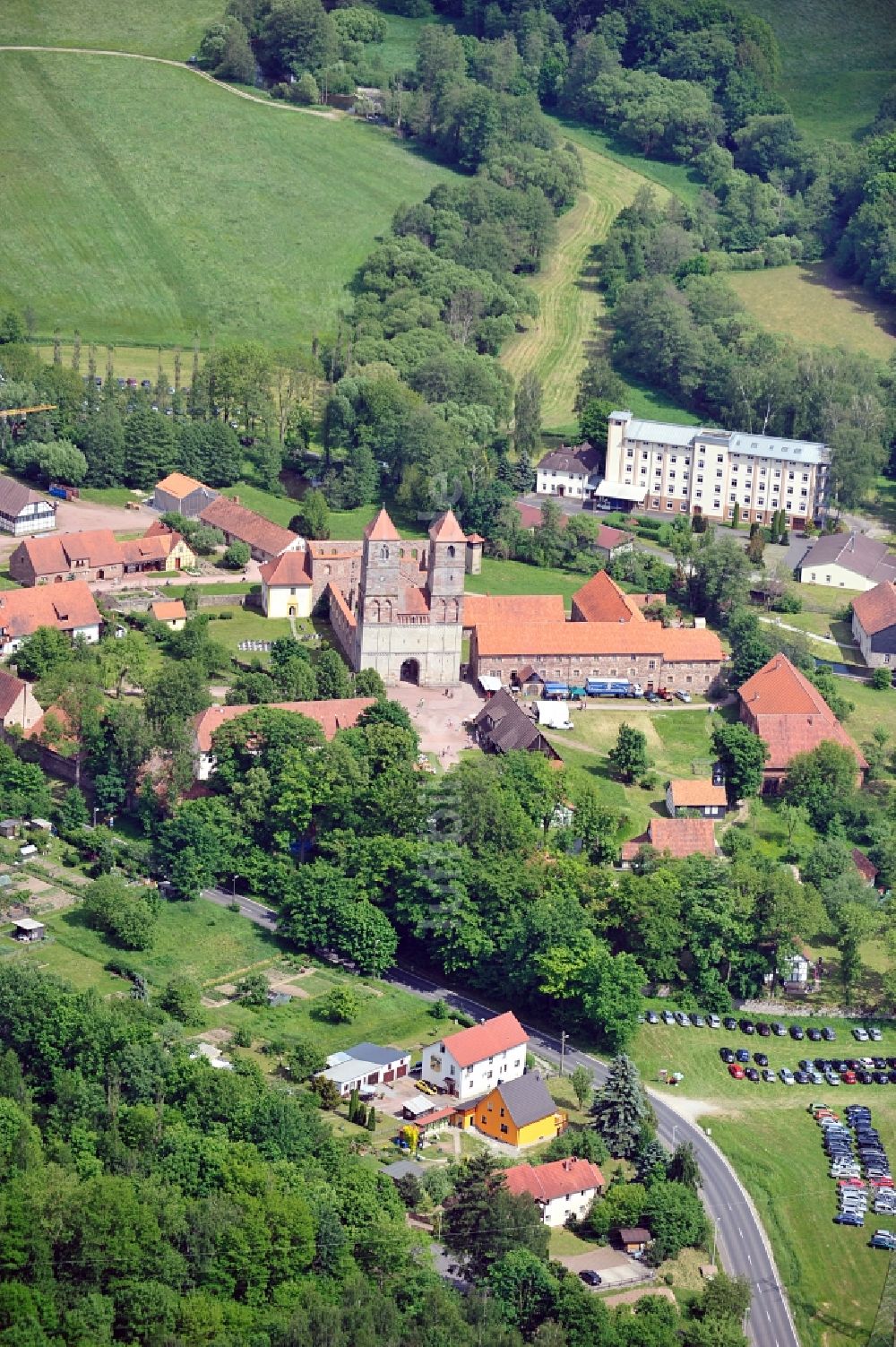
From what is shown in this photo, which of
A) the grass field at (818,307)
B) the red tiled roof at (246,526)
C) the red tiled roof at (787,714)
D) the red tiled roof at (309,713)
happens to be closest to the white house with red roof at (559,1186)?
the red tiled roof at (309,713)

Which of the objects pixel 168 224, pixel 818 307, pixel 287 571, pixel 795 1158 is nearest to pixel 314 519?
pixel 287 571

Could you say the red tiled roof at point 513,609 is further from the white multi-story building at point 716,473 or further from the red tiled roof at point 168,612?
the white multi-story building at point 716,473

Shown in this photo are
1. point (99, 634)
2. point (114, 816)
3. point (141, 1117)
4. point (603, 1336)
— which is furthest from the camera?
point (99, 634)

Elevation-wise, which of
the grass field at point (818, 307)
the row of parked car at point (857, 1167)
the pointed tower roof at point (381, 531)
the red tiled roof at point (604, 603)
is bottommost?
the row of parked car at point (857, 1167)

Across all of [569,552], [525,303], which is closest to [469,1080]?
[569,552]

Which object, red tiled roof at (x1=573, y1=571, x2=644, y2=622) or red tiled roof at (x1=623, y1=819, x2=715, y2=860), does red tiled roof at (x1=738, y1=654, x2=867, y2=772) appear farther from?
red tiled roof at (x1=623, y1=819, x2=715, y2=860)

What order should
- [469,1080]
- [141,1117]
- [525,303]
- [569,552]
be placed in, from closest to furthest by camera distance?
1. [141,1117]
2. [469,1080]
3. [569,552]
4. [525,303]

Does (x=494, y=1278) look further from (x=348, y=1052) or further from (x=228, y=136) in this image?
(x=228, y=136)
